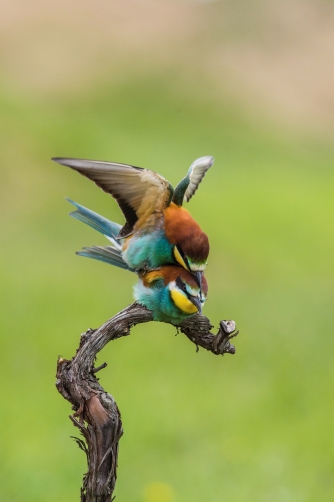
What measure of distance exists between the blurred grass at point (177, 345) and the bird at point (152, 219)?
2553 millimetres

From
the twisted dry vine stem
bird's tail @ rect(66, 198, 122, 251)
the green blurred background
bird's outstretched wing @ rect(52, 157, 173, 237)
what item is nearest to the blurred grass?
the green blurred background

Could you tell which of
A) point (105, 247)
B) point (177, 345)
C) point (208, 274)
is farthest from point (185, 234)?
point (208, 274)

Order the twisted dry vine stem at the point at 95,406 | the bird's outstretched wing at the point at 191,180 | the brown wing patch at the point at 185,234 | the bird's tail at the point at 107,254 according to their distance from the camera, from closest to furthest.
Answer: the twisted dry vine stem at the point at 95,406
the brown wing patch at the point at 185,234
the bird's outstretched wing at the point at 191,180
the bird's tail at the point at 107,254

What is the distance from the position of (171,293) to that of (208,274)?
6.78 metres

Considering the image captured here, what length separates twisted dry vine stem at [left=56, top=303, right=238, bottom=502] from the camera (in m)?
2.04

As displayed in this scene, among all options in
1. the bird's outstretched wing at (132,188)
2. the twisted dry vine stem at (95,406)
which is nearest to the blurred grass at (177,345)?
the twisted dry vine stem at (95,406)

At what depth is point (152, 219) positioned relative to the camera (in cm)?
238

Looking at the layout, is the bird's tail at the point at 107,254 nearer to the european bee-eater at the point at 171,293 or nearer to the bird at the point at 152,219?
the bird at the point at 152,219

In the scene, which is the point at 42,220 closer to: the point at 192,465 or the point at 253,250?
the point at 253,250

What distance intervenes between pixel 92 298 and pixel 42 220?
272cm

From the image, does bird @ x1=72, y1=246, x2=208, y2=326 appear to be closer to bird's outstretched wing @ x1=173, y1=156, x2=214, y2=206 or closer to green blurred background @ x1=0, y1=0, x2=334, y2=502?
bird's outstretched wing @ x1=173, y1=156, x2=214, y2=206

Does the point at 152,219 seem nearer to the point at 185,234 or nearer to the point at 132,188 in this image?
the point at 132,188

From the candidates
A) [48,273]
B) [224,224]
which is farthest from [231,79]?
[48,273]

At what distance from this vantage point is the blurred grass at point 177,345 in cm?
479
